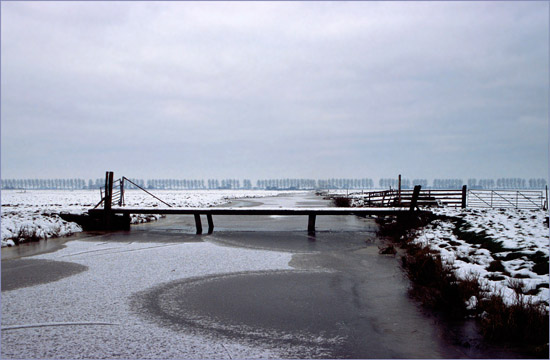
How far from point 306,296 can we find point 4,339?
417 cm

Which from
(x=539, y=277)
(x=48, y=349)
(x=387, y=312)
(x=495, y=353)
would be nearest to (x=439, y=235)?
(x=539, y=277)

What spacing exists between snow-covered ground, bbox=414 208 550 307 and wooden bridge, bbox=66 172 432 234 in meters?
2.53

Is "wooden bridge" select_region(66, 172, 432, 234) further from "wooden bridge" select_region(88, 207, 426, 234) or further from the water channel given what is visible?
the water channel

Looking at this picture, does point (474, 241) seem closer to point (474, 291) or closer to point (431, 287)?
point (431, 287)

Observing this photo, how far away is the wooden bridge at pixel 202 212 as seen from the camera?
53.9 feet

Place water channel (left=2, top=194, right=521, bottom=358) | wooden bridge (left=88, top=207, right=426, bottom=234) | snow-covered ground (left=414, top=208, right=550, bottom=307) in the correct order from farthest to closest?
wooden bridge (left=88, top=207, right=426, bottom=234) < snow-covered ground (left=414, top=208, right=550, bottom=307) < water channel (left=2, top=194, right=521, bottom=358)

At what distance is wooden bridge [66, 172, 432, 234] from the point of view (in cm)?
1642

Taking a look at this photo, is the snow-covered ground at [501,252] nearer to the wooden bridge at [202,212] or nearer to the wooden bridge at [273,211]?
the wooden bridge at [273,211]

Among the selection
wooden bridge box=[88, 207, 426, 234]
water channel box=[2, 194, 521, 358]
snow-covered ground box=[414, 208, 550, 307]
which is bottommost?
water channel box=[2, 194, 521, 358]

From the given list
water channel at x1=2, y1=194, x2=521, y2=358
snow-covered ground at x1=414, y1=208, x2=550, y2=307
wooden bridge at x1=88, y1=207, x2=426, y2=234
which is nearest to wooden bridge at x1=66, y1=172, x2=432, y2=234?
wooden bridge at x1=88, y1=207, x2=426, y2=234

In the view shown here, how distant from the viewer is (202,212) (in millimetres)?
16797

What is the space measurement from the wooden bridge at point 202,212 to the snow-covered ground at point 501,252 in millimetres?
2527

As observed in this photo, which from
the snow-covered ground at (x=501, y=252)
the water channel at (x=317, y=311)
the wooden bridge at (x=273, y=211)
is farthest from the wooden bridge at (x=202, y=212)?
the water channel at (x=317, y=311)

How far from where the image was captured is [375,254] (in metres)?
11.0
